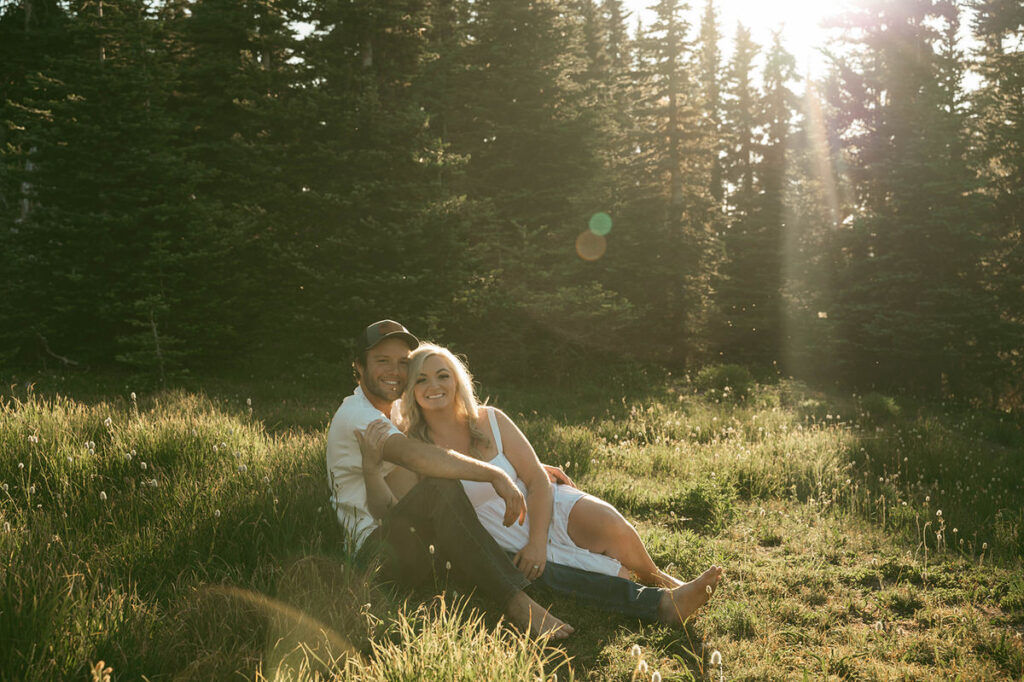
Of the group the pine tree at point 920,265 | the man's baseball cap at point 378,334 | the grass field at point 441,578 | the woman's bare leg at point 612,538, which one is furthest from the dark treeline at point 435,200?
the woman's bare leg at point 612,538

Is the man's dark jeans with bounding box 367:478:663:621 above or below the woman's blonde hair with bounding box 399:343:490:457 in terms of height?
below

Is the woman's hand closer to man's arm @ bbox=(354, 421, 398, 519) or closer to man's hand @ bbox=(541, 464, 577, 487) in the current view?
man's hand @ bbox=(541, 464, 577, 487)

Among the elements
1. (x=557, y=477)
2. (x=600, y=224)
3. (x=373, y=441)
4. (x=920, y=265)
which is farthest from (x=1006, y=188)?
(x=373, y=441)

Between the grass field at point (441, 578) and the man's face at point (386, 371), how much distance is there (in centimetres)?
100

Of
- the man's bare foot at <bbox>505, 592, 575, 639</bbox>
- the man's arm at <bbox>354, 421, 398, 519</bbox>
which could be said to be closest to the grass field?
the man's bare foot at <bbox>505, 592, 575, 639</bbox>

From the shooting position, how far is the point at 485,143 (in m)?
20.6

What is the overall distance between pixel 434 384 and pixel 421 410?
0.94ft

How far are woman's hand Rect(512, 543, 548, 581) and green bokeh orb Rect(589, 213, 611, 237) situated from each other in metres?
16.8

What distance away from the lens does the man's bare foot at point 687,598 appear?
4289 millimetres

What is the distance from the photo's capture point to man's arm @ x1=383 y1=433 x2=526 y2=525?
441 centimetres

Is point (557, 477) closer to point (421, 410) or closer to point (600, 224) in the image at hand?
point (421, 410)

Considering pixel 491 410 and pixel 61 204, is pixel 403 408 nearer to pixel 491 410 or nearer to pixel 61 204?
pixel 491 410

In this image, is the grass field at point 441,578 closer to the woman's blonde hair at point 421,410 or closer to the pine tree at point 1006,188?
the woman's blonde hair at point 421,410

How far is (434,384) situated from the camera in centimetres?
500
